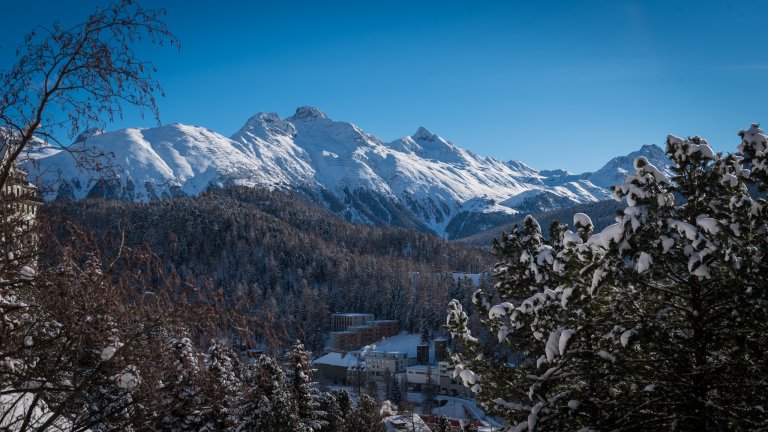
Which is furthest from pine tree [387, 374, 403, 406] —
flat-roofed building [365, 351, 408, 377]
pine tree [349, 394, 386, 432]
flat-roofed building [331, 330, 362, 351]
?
flat-roofed building [331, 330, 362, 351]

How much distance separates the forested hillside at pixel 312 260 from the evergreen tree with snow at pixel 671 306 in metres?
77.4

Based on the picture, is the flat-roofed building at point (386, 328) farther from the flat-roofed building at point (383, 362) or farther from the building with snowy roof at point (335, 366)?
the flat-roofed building at point (383, 362)

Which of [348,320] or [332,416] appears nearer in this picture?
[332,416]

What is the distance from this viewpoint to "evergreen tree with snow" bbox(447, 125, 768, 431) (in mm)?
6113

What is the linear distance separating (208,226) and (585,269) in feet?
518

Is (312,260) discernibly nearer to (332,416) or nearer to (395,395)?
(395,395)

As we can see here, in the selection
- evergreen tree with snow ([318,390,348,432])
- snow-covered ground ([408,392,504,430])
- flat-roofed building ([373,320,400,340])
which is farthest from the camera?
flat-roofed building ([373,320,400,340])

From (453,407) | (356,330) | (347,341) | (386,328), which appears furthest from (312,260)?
(453,407)

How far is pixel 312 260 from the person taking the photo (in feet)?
452

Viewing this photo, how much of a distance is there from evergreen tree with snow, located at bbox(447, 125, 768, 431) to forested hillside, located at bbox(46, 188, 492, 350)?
7740 cm

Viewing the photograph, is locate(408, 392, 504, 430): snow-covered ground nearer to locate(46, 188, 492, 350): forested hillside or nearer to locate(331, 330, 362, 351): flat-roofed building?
locate(46, 188, 492, 350): forested hillside

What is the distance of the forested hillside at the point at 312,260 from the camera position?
10806cm

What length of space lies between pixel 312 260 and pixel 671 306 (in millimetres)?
132920

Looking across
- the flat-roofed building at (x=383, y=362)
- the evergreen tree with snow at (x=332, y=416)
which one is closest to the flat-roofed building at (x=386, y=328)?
the flat-roofed building at (x=383, y=362)
